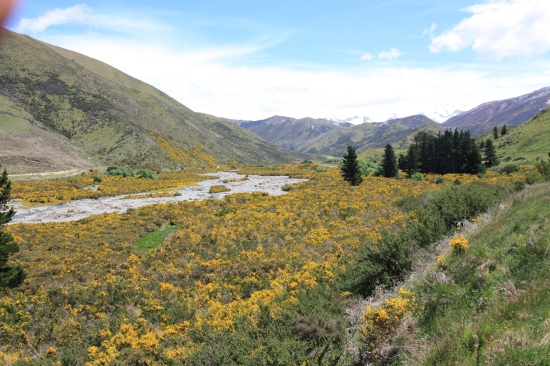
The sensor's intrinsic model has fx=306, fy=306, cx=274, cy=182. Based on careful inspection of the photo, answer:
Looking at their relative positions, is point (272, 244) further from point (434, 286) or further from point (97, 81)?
point (97, 81)

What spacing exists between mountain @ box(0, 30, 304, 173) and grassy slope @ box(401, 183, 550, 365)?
7781 cm

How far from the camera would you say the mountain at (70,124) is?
7594cm

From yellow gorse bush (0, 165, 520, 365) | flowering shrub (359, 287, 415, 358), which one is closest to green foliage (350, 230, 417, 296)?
yellow gorse bush (0, 165, 520, 365)

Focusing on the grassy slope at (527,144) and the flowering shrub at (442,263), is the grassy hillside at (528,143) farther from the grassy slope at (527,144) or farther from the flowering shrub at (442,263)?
the flowering shrub at (442,263)

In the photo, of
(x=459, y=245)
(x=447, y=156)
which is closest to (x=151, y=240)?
(x=459, y=245)

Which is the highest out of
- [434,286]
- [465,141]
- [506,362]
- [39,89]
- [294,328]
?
[39,89]

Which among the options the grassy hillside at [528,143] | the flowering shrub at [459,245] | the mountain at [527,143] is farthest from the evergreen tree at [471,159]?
the flowering shrub at [459,245]

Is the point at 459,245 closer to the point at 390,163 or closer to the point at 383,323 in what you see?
the point at 383,323

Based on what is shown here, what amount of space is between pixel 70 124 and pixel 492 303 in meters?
116

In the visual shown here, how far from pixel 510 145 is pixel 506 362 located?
333 ft

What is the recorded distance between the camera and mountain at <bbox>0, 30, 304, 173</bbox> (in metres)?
75.9

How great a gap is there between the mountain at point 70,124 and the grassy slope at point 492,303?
77.8 m

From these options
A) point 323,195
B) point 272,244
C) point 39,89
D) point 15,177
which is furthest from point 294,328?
point 39,89

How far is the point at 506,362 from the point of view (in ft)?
13.8
